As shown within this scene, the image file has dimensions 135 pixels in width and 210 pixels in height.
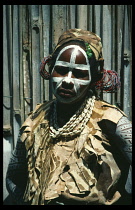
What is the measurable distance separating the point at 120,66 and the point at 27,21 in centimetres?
90

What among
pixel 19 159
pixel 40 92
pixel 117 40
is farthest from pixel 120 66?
pixel 19 159


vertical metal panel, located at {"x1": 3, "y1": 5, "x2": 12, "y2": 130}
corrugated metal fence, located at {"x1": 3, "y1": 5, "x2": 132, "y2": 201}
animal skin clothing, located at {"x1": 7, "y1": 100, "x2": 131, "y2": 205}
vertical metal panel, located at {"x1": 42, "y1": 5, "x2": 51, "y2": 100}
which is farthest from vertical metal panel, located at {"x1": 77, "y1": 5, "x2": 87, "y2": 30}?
animal skin clothing, located at {"x1": 7, "y1": 100, "x2": 131, "y2": 205}

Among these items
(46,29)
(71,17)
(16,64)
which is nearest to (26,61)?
(16,64)

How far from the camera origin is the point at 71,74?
2.93 meters

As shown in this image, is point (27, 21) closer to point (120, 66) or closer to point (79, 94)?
point (120, 66)

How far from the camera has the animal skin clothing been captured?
281 centimetres

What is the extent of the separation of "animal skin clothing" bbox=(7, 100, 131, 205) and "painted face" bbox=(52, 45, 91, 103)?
0.61ft

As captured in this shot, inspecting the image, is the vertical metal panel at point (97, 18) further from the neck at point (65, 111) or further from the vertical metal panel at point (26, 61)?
the neck at point (65, 111)

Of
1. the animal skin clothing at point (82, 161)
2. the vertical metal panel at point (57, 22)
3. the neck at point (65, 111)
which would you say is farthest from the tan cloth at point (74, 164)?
the vertical metal panel at point (57, 22)

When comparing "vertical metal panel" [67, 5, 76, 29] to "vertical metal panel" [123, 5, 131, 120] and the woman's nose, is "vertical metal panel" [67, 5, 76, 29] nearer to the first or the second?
"vertical metal panel" [123, 5, 131, 120]

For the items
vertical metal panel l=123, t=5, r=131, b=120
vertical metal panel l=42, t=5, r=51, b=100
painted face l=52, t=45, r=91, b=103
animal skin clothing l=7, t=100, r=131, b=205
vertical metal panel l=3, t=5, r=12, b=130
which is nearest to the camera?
animal skin clothing l=7, t=100, r=131, b=205

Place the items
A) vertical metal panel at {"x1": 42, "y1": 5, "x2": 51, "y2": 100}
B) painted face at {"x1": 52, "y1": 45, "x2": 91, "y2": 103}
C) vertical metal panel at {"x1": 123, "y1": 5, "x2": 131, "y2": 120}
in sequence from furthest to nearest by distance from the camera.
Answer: vertical metal panel at {"x1": 42, "y1": 5, "x2": 51, "y2": 100}, vertical metal panel at {"x1": 123, "y1": 5, "x2": 131, "y2": 120}, painted face at {"x1": 52, "y1": 45, "x2": 91, "y2": 103}

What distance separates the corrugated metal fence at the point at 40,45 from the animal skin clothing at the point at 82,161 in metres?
0.81

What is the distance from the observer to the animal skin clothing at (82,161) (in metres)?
2.81
